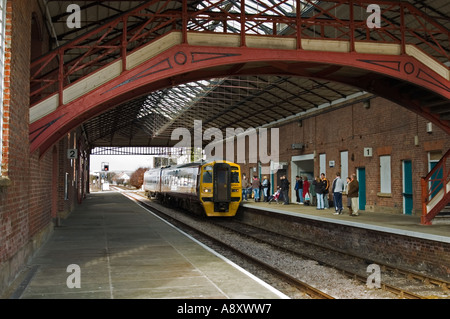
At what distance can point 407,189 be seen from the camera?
16172 mm

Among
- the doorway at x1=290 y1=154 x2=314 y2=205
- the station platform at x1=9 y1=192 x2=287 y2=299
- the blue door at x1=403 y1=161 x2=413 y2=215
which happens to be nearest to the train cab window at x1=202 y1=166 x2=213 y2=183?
the doorway at x1=290 y1=154 x2=314 y2=205

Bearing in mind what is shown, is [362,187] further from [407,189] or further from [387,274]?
[387,274]

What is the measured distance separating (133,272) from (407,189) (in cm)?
1185

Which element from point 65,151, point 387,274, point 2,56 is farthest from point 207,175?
point 2,56

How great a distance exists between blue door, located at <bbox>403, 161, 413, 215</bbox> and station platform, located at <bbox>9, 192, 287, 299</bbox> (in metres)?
8.43

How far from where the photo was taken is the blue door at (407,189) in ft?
52.6

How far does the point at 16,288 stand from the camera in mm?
6422

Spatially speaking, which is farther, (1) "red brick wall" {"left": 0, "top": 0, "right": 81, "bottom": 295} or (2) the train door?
(2) the train door

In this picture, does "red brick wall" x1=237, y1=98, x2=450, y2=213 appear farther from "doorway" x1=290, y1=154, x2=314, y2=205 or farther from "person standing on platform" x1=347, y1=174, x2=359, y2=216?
"person standing on platform" x1=347, y1=174, x2=359, y2=216

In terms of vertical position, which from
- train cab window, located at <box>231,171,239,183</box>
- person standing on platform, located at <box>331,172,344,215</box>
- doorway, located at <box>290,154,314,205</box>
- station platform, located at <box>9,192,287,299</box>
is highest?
doorway, located at <box>290,154,314,205</box>

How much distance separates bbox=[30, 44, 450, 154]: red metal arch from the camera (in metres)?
8.87

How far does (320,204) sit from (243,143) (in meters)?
15.5
